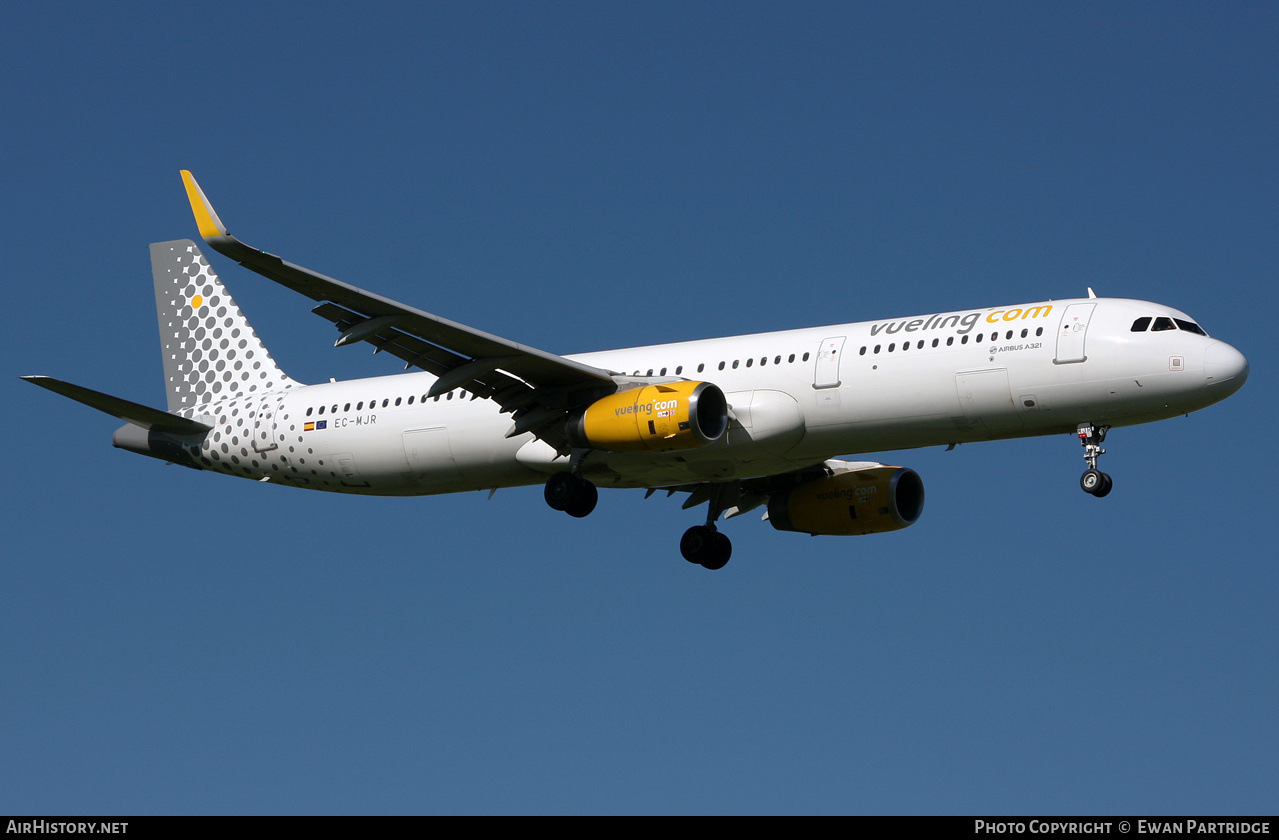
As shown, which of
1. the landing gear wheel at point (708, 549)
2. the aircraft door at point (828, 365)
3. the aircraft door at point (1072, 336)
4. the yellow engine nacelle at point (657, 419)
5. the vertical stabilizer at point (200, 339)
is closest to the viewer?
the aircraft door at point (1072, 336)

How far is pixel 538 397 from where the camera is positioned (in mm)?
33750

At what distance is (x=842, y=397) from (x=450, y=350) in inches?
326

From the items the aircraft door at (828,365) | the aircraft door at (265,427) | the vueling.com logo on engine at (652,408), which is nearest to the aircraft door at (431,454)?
the aircraft door at (265,427)

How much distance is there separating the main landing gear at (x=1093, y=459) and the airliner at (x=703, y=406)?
0.12 ft

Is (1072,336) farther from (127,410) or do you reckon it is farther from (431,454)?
(127,410)

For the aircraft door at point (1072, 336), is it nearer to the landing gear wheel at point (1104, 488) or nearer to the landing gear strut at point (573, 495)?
the landing gear wheel at point (1104, 488)

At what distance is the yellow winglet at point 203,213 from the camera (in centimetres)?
2783

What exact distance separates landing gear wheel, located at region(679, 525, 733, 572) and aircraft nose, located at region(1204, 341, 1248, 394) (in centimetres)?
1322

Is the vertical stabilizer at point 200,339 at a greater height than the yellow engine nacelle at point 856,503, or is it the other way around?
the vertical stabilizer at point 200,339

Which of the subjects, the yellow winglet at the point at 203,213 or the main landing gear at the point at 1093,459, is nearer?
the yellow winglet at the point at 203,213

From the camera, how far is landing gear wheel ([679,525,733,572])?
3838 cm

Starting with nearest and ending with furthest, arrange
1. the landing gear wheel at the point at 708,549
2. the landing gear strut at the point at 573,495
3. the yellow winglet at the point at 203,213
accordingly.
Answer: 1. the yellow winglet at the point at 203,213
2. the landing gear strut at the point at 573,495
3. the landing gear wheel at the point at 708,549
